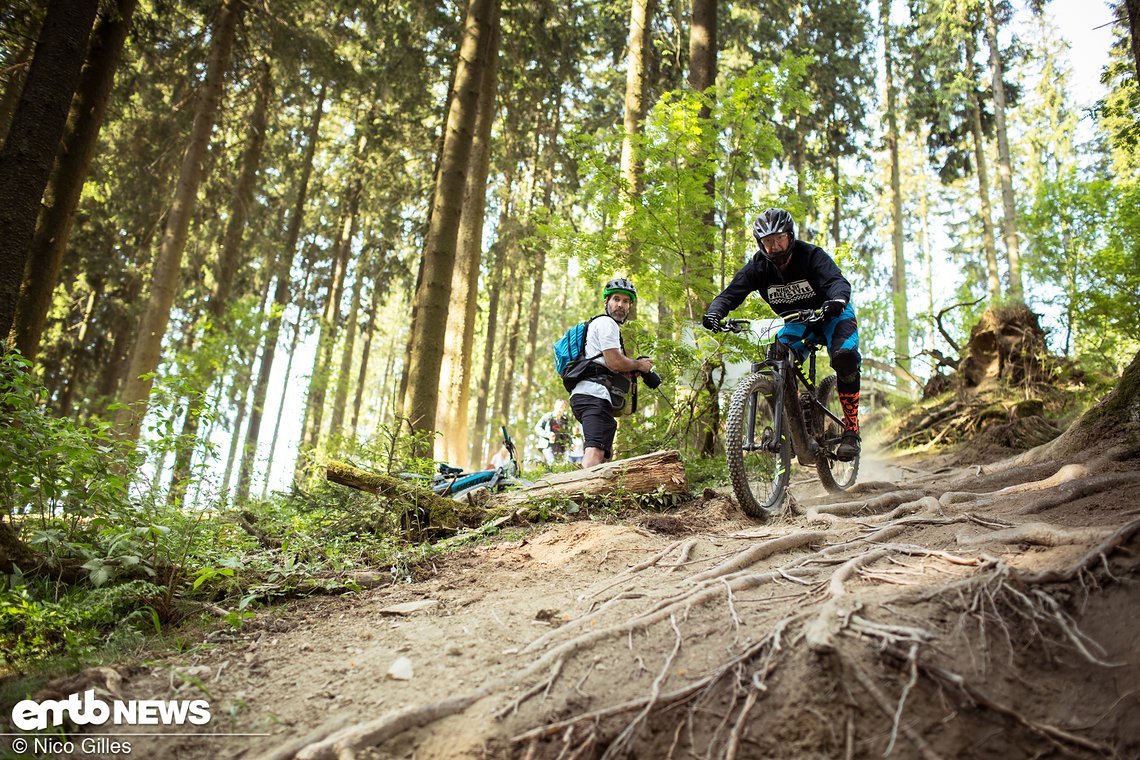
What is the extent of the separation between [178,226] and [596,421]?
881cm

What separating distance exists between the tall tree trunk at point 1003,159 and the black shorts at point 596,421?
1639 cm

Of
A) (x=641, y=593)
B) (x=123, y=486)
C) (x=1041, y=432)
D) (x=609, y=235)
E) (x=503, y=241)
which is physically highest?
(x=503, y=241)

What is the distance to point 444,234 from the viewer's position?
8.98 m

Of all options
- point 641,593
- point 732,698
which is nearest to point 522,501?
point 641,593

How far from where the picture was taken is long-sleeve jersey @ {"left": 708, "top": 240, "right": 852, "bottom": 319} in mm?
5176

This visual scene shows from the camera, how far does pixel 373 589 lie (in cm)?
401

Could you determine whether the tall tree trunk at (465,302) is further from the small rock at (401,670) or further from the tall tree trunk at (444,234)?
the small rock at (401,670)

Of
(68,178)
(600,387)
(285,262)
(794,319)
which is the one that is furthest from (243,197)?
(794,319)

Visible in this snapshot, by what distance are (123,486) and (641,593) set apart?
3204 millimetres

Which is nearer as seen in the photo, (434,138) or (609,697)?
(609,697)

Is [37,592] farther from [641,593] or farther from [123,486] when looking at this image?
[641,593]

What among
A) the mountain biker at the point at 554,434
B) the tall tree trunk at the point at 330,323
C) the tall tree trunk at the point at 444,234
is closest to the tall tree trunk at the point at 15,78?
the tall tree trunk at the point at 444,234

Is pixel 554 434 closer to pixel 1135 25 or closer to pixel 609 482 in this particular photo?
pixel 609 482

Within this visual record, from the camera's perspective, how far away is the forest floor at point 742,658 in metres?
1.87
